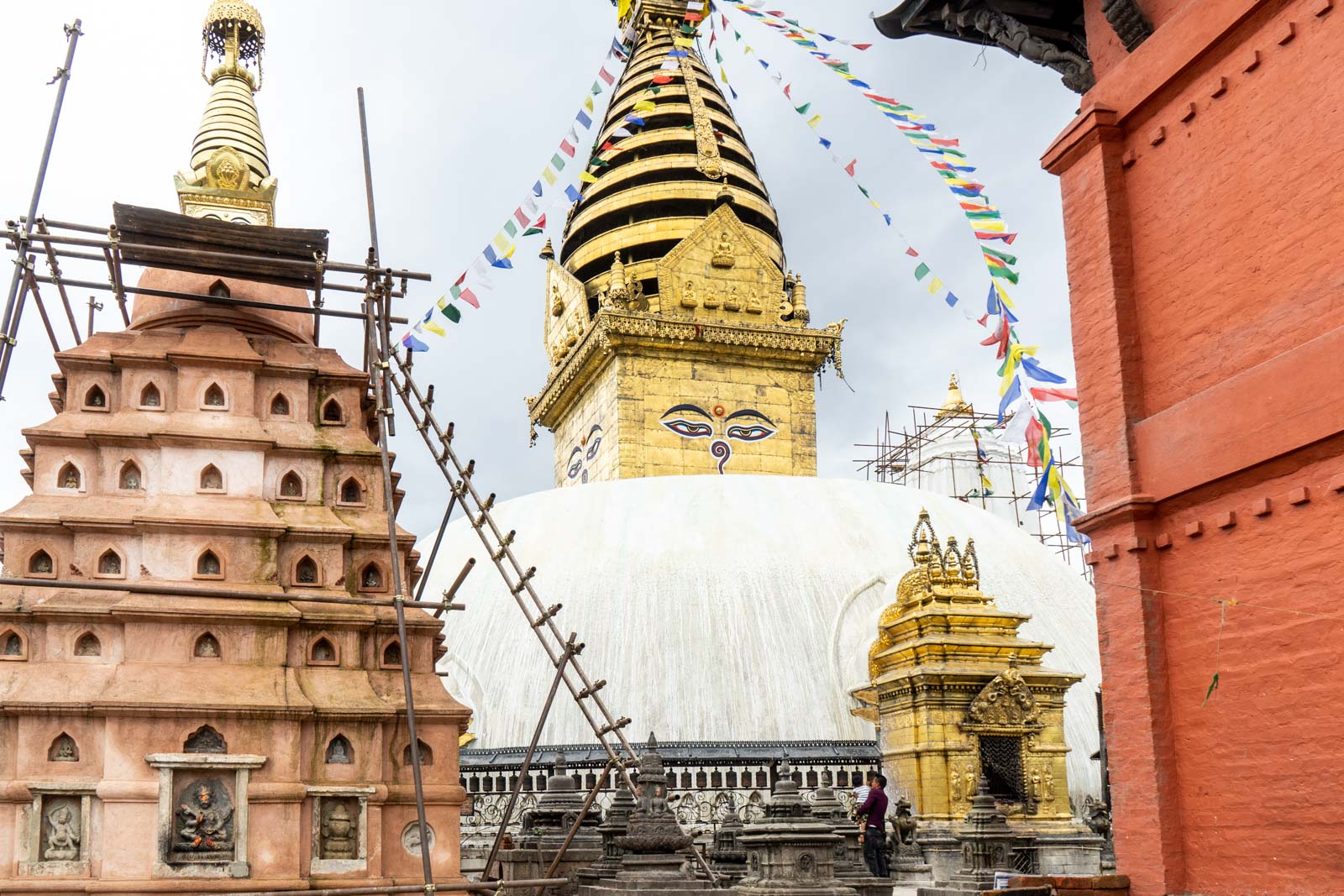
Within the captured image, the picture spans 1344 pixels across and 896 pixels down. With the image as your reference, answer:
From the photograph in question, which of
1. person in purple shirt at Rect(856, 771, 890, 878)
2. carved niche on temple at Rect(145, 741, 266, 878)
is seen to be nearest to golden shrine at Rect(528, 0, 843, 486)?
person in purple shirt at Rect(856, 771, 890, 878)

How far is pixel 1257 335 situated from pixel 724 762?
1332 centimetres

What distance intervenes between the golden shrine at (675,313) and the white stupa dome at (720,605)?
19.4 ft

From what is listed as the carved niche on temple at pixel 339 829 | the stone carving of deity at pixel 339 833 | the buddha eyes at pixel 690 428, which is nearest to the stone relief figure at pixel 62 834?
the carved niche on temple at pixel 339 829

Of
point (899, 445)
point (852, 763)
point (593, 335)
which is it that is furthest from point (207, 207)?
point (899, 445)

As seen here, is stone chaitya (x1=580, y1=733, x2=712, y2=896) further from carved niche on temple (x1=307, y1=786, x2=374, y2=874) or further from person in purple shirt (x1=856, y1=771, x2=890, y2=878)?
person in purple shirt (x1=856, y1=771, x2=890, y2=878)

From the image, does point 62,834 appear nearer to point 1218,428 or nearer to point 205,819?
point 205,819

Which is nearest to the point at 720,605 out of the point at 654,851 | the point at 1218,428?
the point at 654,851

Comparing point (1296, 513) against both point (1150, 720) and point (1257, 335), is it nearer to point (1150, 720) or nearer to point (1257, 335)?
point (1257, 335)

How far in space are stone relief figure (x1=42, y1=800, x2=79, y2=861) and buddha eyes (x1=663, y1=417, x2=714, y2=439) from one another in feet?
72.3

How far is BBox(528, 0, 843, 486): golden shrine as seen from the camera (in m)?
31.9

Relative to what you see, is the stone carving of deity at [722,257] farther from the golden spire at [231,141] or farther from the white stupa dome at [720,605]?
the golden spire at [231,141]

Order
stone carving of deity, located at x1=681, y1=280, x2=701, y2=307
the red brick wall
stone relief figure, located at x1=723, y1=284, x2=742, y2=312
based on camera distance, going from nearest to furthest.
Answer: the red brick wall, stone carving of deity, located at x1=681, y1=280, x2=701, y2=307, stone relief figure, located at x1=723, y1=284, x2=742, y2=312

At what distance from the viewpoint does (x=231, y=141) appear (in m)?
14.9

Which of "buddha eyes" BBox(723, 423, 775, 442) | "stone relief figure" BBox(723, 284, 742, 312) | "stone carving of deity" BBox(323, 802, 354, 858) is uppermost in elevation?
"stone relief figure" BBox(723, 284, 742, 312)
